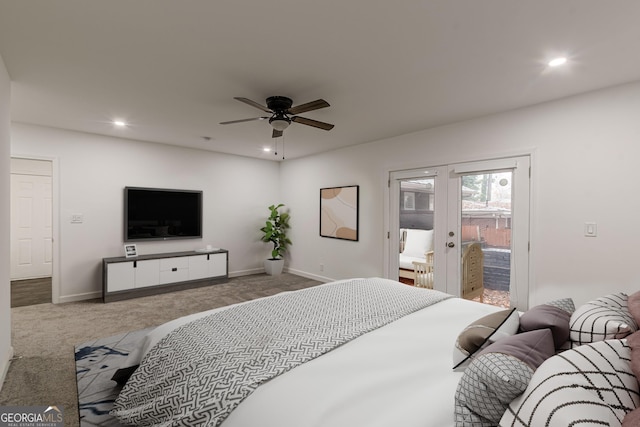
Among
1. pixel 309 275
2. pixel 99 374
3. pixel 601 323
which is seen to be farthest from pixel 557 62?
pixel 309 275

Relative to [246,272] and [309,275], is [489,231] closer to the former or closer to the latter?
[309,275]

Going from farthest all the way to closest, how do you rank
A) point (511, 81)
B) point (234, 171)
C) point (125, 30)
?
point (234, 171), point (511, 81), point (125, 30)

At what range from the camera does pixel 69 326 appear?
3365 mm

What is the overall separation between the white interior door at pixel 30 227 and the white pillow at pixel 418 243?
612 cm

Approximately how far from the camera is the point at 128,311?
3.88 metres

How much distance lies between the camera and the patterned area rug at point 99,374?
1.90 metres

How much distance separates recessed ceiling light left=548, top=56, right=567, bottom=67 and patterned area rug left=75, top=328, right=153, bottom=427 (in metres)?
3.83

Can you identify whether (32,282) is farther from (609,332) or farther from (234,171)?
(609,332)

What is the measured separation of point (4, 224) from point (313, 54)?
2780mm

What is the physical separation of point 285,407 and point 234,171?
5.37 metres

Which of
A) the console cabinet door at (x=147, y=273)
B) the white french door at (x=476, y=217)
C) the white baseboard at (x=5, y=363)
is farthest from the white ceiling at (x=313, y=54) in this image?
the white baseboard at (x=5, y=363)

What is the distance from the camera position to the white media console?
14.1 feet

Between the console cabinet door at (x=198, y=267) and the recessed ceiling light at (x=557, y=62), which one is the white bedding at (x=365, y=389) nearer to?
the recessed ceiling light at (x=557, y=62)

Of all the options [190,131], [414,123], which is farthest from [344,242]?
[190,131]
